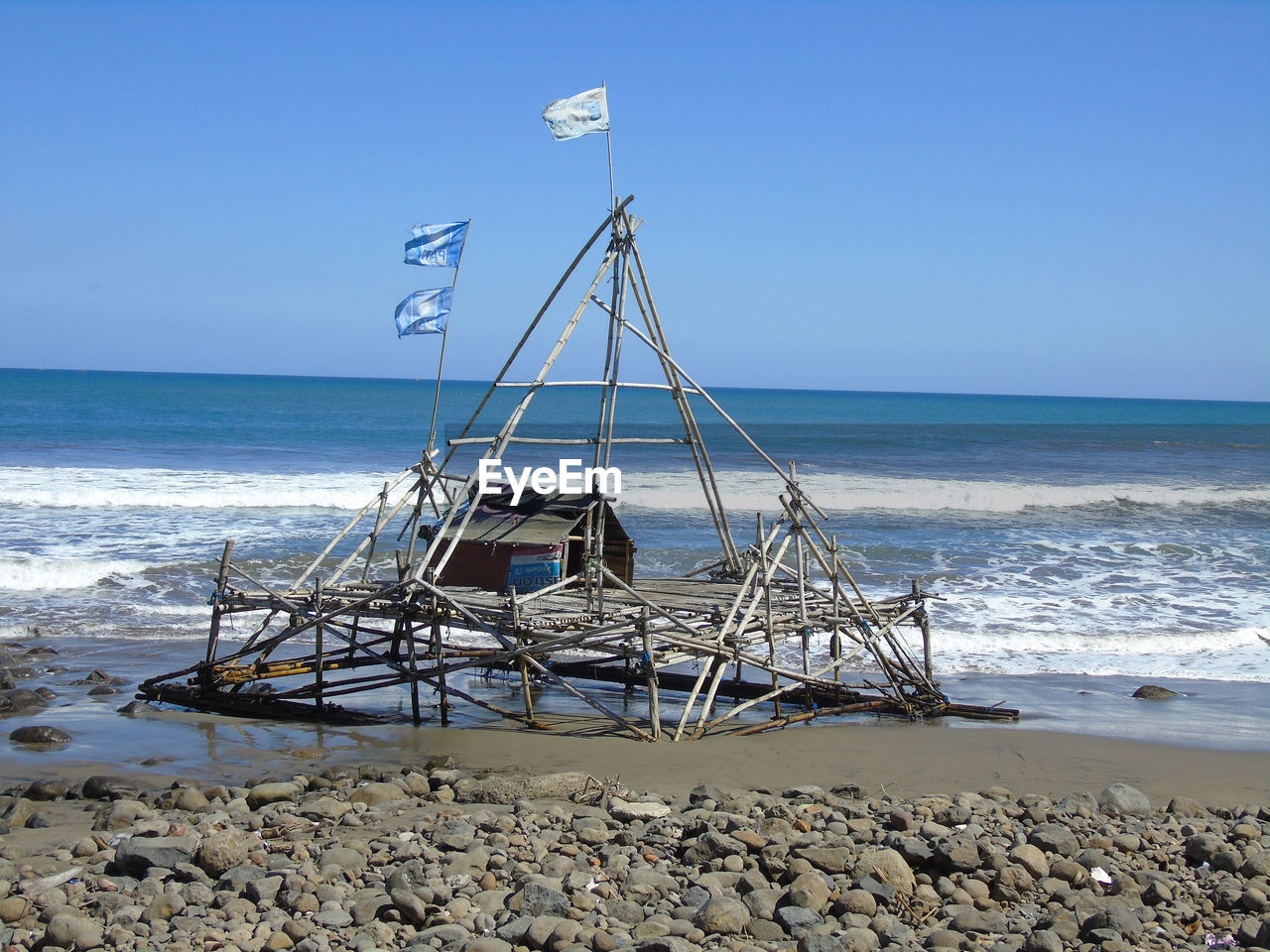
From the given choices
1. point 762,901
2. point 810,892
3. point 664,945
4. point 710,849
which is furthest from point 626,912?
point 810,892

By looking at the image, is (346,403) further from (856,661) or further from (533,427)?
(856,661)

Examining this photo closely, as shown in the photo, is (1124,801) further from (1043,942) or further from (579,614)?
(579,614)

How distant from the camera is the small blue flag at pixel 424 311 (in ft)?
38.7

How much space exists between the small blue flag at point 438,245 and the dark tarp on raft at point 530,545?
270cm

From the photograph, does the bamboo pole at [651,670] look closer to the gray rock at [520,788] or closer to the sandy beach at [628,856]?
the sandy beach at [628,856]

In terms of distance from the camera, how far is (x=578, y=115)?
10.7 m

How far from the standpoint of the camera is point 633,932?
557cm

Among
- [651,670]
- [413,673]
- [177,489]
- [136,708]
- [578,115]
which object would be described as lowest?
[136,708]

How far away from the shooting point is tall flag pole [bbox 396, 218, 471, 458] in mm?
11516

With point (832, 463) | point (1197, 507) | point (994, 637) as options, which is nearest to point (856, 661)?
point (994, 637)

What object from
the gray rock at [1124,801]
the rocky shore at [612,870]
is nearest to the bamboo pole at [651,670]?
the rocky shore at [612,870]

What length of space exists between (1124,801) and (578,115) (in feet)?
25.5

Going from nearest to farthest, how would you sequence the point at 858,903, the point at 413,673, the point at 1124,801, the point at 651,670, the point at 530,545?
the point at 858,903 < the point at 1124,801 < the point at 651,670 < the point at 413,673 < the point at 530,545

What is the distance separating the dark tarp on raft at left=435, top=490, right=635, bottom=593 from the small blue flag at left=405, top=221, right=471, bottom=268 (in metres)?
2.70
